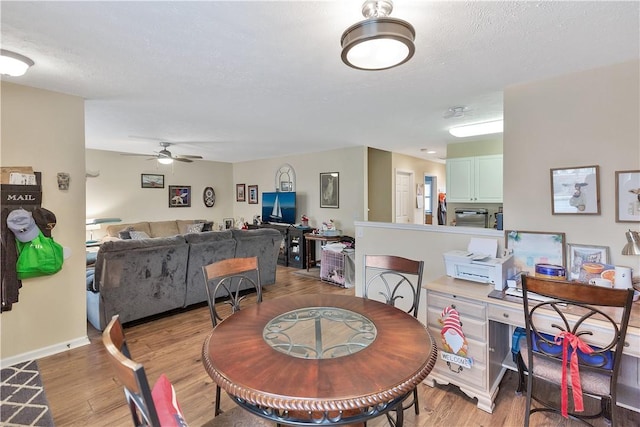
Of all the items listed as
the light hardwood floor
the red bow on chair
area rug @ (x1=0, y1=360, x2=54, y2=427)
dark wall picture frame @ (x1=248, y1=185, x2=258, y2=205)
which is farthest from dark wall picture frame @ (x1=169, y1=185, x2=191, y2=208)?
the red bow on chair

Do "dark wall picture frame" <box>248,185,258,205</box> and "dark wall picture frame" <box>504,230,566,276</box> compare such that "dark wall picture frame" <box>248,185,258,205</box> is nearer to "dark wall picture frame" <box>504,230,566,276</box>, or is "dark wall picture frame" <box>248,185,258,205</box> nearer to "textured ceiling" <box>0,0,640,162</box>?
"textured ceiling" <box>0,0,640,162</box>

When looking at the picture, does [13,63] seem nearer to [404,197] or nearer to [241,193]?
[241,193]

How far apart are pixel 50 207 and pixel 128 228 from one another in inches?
137

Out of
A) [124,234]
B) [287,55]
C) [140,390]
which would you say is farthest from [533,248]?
[124,234]

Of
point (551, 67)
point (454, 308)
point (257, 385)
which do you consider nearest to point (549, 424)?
point (454, 308)

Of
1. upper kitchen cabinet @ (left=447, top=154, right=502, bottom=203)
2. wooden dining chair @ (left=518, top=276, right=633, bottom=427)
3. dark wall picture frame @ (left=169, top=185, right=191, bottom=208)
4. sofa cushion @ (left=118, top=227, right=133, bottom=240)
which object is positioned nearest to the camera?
wooden dining chair @ (left=518, top=276, right=633, bottom=427)

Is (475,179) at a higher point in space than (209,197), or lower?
higher

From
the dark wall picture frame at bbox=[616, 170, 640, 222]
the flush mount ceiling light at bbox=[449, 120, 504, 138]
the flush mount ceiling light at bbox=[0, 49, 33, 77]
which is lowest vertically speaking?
the dark wall picture frame at bbox=[616, 170, 640, 222]

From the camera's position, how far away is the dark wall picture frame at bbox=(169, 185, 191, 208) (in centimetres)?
693

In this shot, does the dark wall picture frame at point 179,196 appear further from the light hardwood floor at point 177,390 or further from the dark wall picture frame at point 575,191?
the dark wall picture frame at point 575,191

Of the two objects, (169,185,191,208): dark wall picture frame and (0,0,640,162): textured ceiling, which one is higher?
(0,0,640,162): textured ceiling

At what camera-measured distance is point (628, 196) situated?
2027mm

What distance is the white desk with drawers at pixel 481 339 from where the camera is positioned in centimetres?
187

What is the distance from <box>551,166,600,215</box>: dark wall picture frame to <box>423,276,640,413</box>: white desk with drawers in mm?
717
